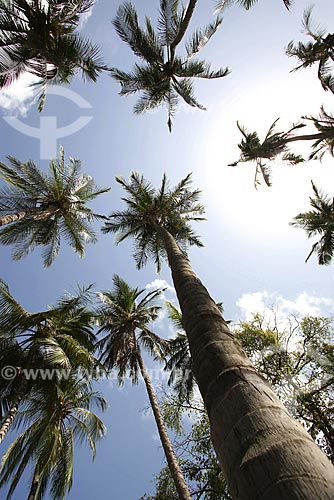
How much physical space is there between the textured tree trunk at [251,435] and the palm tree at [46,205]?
10370 mm

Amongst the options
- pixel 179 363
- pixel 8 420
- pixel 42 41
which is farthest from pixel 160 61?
pixel 179 363

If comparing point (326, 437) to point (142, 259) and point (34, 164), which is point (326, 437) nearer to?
point (142, 259)

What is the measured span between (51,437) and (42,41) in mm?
12284

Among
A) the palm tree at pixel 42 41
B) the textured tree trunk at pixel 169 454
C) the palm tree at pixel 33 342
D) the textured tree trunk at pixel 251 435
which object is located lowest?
the textured tree trunk at pixel 251 435

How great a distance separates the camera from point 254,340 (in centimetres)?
1257

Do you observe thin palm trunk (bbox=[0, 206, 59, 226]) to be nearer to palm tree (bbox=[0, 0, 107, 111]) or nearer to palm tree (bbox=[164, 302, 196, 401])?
palm tree (bbox=[0, 0, 107, 111])

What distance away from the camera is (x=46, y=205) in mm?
12883

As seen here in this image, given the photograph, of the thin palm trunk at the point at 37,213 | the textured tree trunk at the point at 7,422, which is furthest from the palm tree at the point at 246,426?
the thin palm trunk at the point at 37,213

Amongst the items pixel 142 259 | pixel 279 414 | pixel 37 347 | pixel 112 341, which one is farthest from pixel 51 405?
pixel 279 414

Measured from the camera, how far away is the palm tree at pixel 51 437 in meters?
9.72

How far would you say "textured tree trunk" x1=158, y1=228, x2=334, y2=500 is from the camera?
1.39 meters

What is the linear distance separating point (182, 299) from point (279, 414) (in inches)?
88.7

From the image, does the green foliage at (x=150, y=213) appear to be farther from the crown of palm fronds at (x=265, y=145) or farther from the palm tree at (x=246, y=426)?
the palm tree at (x=246, y=426)

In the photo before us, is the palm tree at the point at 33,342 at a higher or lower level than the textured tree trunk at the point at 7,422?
higher
